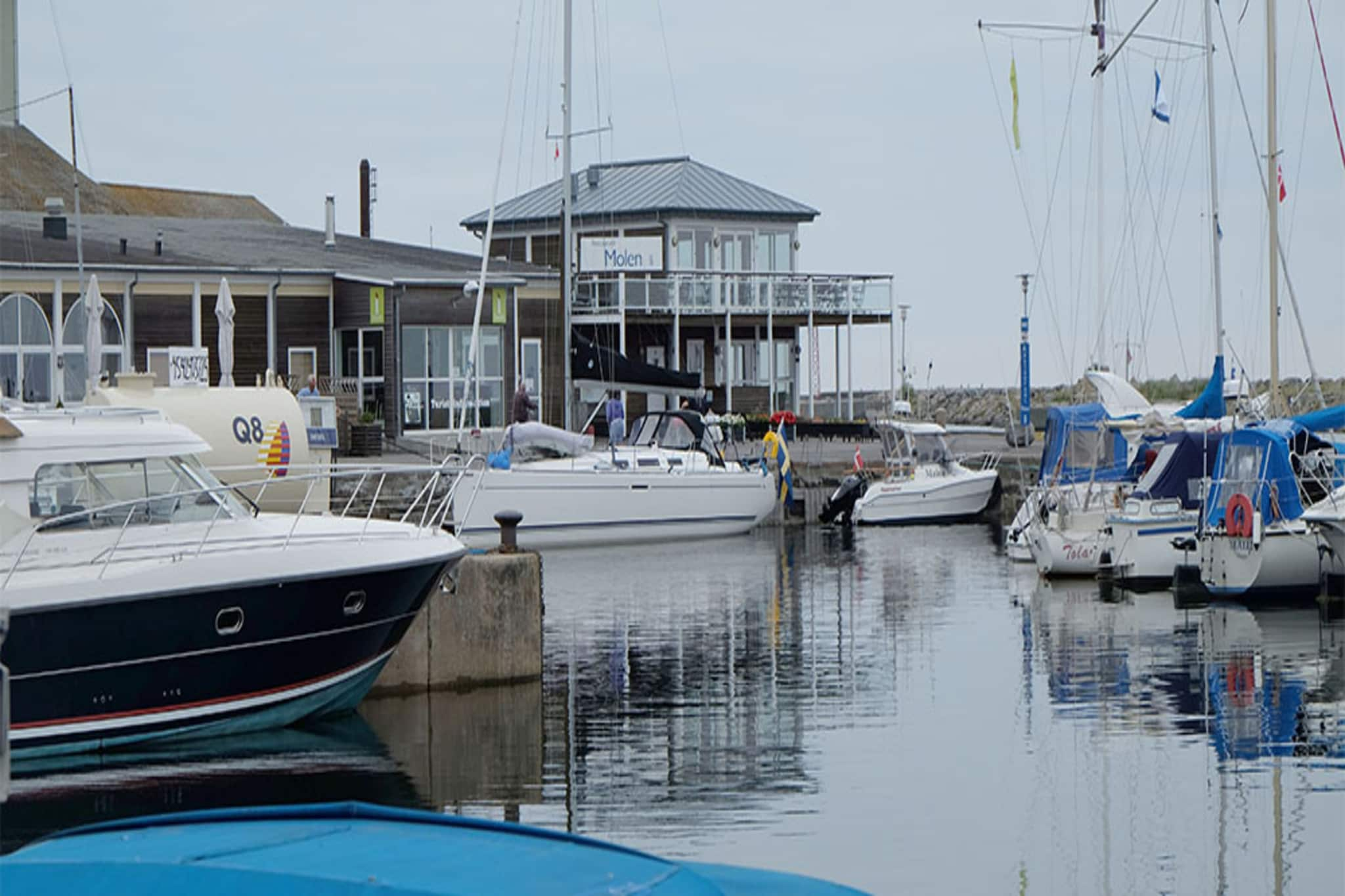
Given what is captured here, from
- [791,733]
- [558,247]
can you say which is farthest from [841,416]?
[791,733]

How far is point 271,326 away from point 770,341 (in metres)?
15.1

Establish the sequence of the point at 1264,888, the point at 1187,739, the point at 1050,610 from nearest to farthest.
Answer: the point at 1264,888 → the point at 1187,739 → the point at 1050,610

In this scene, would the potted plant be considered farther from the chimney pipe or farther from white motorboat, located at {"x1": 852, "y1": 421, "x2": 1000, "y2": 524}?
the chimney pipe

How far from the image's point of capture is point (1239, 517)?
2503 centimetres

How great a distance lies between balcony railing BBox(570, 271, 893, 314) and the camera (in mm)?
48312

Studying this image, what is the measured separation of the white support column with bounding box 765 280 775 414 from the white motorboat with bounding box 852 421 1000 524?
242 inches

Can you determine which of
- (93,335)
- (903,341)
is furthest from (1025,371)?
(93,335)

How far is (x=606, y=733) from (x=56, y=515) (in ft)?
16.2

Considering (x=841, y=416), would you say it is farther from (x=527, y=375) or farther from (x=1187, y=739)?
(x=1187, y=739)

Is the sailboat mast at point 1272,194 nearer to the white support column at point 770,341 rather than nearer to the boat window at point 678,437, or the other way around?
the boat window at point 678,437

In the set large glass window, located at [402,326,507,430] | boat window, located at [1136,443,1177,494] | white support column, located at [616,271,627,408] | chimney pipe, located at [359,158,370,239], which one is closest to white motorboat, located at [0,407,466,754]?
boat window, located at [1136,443,1177,494]

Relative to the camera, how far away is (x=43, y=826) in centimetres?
1180

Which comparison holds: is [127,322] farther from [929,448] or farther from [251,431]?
[929,448]

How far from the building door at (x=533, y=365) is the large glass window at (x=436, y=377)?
5.34ft
